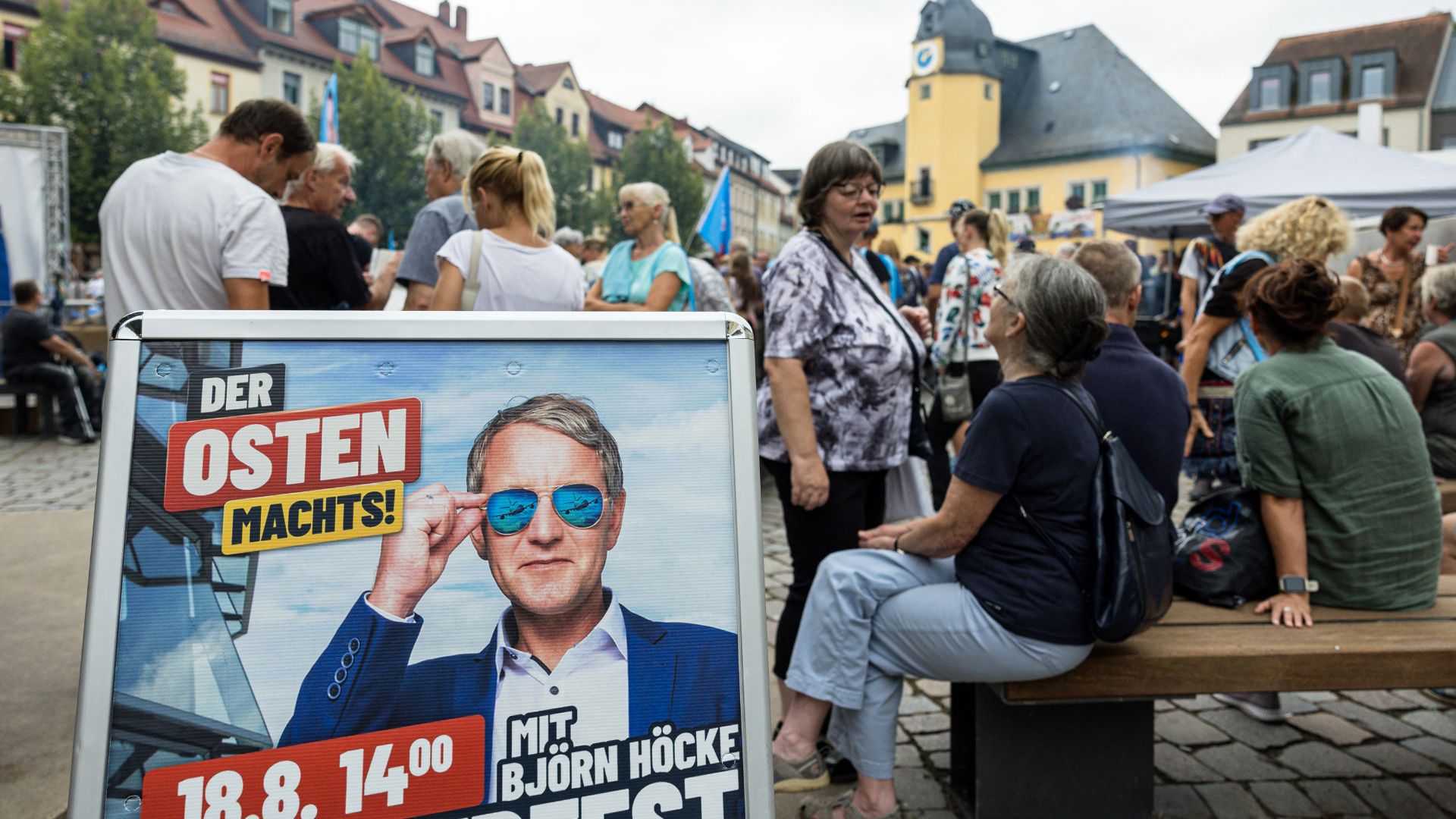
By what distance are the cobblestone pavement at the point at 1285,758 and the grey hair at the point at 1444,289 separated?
1.65m

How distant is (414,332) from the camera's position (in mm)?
1693

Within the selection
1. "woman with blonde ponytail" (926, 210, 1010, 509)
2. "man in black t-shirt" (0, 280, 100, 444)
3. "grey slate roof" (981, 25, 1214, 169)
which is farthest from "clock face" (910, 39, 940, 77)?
"woman with blonde ponytail" (926, 210, 1010, 509)

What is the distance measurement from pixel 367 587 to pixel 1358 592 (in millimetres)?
2708

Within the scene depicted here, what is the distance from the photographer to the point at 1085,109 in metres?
61.1

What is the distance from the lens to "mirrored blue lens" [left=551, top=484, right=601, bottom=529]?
1669 mm

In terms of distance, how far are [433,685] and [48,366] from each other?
11.0 m

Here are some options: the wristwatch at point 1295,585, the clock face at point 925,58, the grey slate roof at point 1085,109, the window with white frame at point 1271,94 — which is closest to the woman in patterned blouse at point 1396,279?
the wristwatch at point 1295,585

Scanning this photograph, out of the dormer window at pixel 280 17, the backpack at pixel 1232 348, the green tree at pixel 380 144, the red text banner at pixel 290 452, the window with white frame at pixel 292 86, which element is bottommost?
the red text banner at pixel 290 452

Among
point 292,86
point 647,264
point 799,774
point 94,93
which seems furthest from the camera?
point 292,86

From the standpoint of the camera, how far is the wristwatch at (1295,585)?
290cm

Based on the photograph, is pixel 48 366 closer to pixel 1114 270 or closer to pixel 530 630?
pixel 1114 270

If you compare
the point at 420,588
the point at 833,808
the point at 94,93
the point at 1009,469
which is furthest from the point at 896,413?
the point at 94,93

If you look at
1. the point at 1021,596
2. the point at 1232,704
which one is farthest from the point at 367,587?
the point at 1232,704

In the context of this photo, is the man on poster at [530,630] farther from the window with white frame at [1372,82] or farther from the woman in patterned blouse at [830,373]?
the window with white frame at [1372,82]
